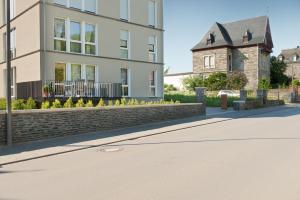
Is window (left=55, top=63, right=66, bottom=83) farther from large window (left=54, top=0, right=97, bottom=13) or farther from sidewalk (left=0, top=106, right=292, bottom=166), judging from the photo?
sidewalk (left=0, top=106, right=292, bottom=166)

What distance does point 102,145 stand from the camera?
1081 cm

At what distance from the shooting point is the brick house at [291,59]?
Answer: 82375 millimetres

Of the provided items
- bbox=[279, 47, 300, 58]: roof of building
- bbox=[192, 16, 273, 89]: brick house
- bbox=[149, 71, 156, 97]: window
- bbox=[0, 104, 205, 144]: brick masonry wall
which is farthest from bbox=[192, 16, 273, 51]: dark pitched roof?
bbox=[0, 104, 205, 144]: brick masonry wall

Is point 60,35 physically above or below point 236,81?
above

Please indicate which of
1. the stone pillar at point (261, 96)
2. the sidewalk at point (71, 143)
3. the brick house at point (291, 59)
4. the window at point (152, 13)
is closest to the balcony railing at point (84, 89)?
the sidewalk at point (71, 143)

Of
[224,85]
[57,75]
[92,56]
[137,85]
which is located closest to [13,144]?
[57,75]

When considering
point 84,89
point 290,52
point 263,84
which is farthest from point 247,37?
point 290,52

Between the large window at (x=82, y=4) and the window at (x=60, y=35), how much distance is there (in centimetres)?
116

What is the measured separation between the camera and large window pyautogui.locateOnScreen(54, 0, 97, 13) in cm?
2059

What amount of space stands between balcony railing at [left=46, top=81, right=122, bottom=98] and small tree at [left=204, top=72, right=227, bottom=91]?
2937 centimetres

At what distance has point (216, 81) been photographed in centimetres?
4941

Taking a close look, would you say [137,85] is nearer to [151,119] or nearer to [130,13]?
[130,13]

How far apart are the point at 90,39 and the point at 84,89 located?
4.11 metres

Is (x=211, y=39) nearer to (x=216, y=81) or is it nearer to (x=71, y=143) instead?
(x=216, y=81)
